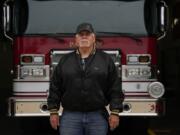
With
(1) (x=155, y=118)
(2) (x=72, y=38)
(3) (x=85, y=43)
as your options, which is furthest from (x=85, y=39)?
(1) (x=155, y=118)

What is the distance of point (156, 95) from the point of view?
30.0ft

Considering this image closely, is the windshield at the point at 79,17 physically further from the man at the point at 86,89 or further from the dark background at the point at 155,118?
the man at the point at 86,89

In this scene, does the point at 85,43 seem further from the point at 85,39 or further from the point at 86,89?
the point at 86,89

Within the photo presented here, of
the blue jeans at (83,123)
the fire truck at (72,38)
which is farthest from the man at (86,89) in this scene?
the fire truck at (72,38)

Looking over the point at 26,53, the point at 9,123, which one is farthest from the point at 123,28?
the point at 9,123

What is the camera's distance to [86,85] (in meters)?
6.23

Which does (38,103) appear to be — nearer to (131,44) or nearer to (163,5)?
(131,44)

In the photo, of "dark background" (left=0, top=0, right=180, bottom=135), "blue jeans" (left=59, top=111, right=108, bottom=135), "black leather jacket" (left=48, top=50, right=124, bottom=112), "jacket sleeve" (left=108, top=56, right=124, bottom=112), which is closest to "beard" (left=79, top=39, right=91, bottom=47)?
"black leather jacket" (left=48, top=50, right=124, bottom=112)

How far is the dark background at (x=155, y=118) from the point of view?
11531mm

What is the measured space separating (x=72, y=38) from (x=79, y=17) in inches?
13.8

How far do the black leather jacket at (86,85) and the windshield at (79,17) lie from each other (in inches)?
124

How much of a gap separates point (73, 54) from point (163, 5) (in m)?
3.52

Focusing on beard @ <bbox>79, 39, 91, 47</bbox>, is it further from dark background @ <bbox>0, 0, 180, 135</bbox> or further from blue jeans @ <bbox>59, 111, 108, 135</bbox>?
dark background @ <bbox>0, 0, 180, 135</bbox>

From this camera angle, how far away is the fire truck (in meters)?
9.43
